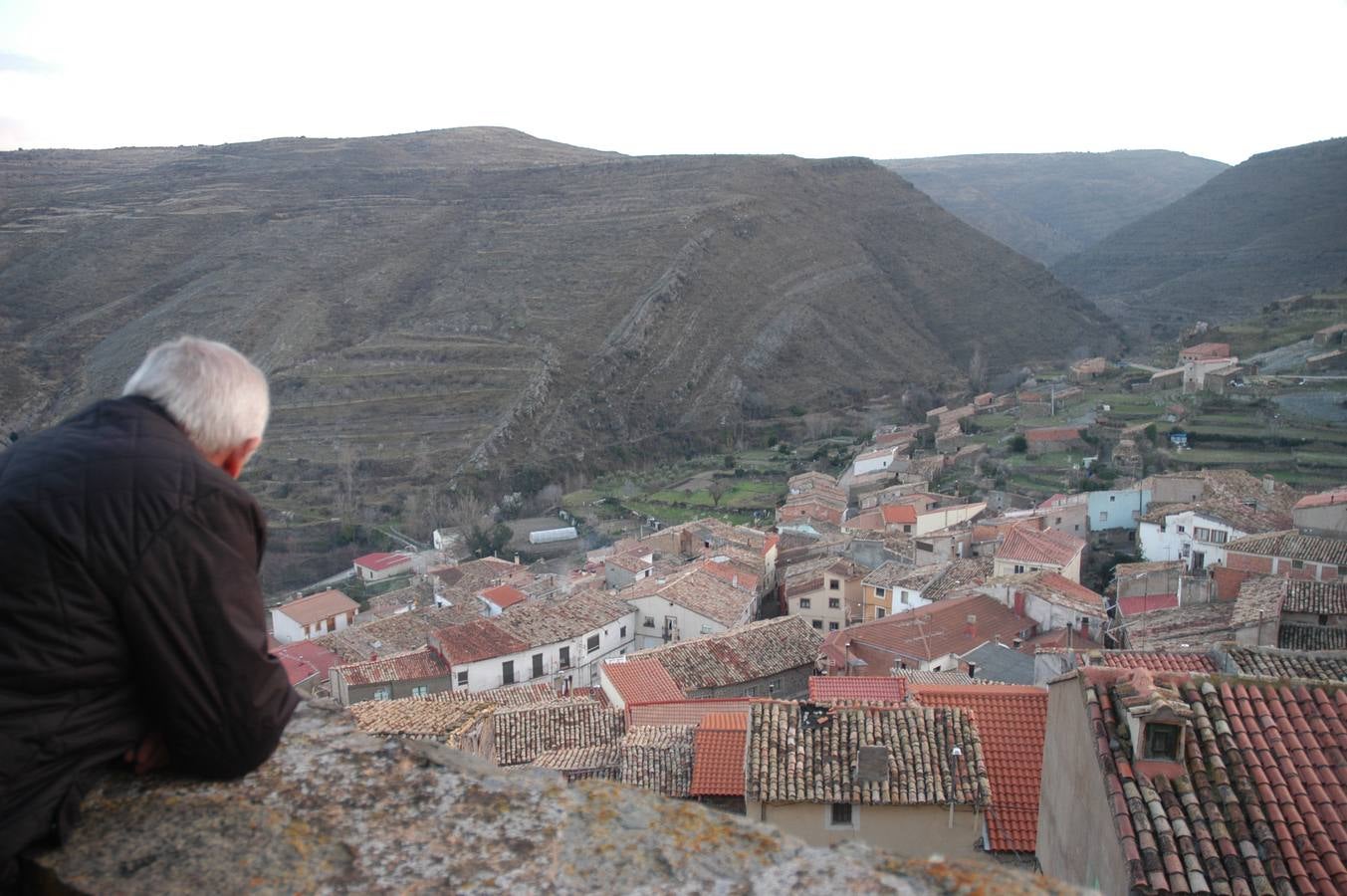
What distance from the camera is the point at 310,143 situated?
350 feet

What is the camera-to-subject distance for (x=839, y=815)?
7.86 metres

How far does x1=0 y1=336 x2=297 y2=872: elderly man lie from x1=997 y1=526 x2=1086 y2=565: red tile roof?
75.5ft

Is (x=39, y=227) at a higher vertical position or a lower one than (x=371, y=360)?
higher

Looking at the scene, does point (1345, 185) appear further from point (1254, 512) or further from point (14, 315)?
point (14, 315)

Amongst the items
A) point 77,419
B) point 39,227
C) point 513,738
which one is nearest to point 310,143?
point 39,227

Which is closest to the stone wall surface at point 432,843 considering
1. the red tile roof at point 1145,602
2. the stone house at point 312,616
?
the red tile roof at point 1145,602

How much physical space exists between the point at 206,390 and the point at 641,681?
50.9ft

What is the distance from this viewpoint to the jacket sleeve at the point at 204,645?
180cm

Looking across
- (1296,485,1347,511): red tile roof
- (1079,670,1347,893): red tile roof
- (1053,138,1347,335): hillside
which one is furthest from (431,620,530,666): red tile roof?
(1053,138,1347,335): hillside

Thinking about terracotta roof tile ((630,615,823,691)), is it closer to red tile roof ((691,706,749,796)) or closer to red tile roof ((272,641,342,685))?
red tile roof ((691,706,749,796))

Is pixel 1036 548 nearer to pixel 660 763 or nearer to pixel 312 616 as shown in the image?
pixel 660 763

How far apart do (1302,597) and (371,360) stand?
51477 millimetres

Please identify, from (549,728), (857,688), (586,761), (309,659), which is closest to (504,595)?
(309,659)

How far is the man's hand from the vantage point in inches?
73.6
